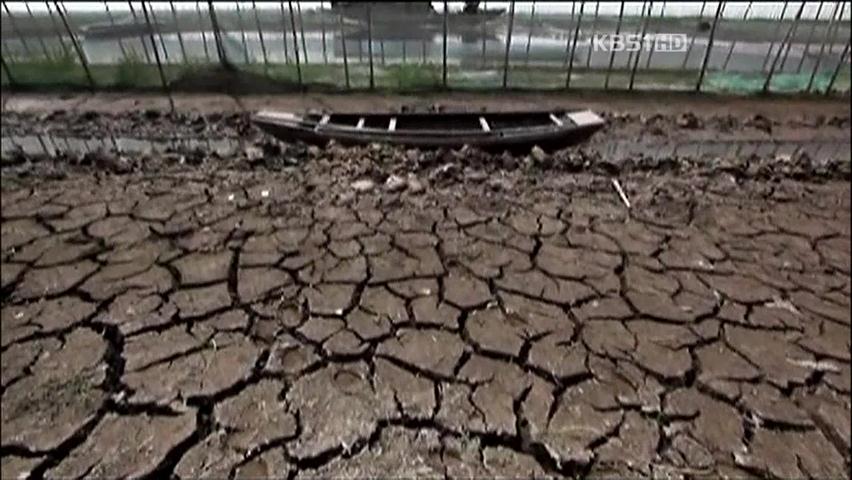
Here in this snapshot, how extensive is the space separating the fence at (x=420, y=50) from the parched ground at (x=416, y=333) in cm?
593

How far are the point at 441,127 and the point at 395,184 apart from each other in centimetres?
236

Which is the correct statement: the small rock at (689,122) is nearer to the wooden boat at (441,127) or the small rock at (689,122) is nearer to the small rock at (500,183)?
the wooden boat at (441,127)

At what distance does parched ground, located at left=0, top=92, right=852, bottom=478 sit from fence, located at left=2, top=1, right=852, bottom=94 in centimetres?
593

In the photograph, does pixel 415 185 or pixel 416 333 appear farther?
pixel 415 185

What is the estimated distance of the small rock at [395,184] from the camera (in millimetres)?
4156

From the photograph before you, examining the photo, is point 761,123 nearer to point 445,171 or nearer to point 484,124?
point 484,124

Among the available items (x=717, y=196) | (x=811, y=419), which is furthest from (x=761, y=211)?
(x=811, y=419)

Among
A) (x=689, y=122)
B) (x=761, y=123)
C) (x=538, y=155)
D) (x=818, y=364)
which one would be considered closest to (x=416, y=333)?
(x=818, y=364)

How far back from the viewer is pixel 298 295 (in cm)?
280

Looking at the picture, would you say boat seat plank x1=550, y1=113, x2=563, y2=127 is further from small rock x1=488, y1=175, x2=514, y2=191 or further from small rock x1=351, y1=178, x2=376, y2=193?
small rock x1=351, y1=178, x2=376, y2=193

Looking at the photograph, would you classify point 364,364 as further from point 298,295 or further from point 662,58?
point 662,58

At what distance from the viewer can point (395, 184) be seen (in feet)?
13.8
